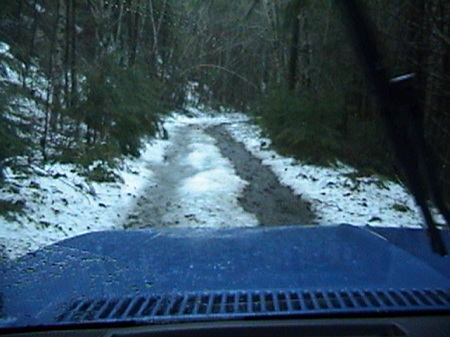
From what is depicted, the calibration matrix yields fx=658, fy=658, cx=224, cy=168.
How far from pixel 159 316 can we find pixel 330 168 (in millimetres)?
16868

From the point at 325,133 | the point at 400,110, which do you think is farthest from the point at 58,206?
the point at 325,133

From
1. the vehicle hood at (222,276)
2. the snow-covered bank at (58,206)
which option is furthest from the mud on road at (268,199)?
the vehicle hood at (222,276)

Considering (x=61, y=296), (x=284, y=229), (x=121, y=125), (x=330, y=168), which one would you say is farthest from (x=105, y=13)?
(x=61, y=296)

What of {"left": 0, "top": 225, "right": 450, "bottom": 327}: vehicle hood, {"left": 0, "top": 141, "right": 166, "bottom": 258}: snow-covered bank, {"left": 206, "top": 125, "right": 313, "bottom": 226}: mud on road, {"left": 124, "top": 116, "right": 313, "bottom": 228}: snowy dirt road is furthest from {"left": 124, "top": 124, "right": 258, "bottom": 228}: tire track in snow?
{"left": 0, "top": 225, "right": 450, "bottom": 327}: vehicle hood

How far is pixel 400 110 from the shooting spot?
8.65 feet

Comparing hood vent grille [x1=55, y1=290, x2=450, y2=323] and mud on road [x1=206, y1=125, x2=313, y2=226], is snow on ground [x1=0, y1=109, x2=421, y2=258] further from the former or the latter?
hood vent grille [x1=55, y1=290, x2=450, y2=323]

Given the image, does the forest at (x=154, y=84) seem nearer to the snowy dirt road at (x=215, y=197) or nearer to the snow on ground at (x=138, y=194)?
the snow on ground at (x=138, y=194)

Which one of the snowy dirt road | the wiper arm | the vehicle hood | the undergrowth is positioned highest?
the wiper arm

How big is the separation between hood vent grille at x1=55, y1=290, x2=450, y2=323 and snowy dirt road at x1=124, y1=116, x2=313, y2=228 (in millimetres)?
7748

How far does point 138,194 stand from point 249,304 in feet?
36.8

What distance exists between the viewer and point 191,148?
1001 inches

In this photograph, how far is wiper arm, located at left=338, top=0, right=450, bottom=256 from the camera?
8.52 feet

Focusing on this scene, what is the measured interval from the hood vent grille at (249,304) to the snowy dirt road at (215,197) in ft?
25.4

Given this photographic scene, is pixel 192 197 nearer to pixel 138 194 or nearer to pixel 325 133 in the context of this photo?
pixel 138 194
